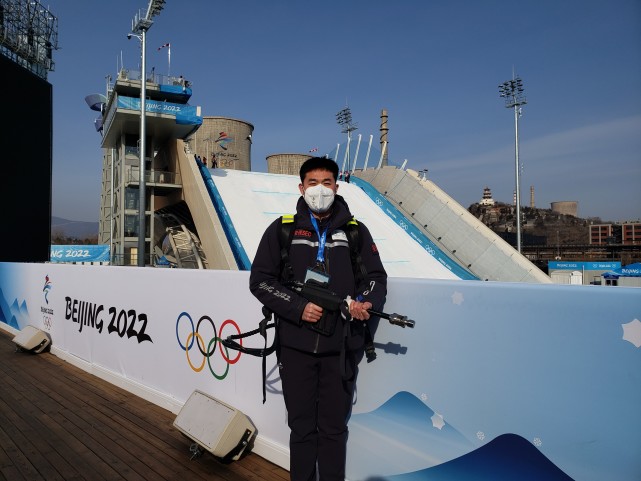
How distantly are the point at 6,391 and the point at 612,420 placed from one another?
6308 mm

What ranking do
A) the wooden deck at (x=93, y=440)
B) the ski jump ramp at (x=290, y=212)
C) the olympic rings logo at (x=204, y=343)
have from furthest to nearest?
the ski jump ramp at (x=290, y=212)
the olympic rings logo at (x=204, y=343)
the wooden deck at (x=93, y=440)

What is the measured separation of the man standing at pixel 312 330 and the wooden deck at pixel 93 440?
881mm

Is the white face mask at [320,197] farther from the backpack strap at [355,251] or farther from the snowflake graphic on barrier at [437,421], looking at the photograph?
the snowflake graphic on barrier at [437,421]

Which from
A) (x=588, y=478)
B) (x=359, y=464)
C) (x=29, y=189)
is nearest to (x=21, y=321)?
(x=359, y=464)

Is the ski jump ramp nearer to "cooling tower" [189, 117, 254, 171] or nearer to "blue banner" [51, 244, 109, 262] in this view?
"blue banner" [51, 244, 109, 262]

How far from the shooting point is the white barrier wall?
184cm

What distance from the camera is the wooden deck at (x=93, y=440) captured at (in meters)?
3.31

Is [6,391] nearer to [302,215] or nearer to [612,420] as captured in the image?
[302,215]

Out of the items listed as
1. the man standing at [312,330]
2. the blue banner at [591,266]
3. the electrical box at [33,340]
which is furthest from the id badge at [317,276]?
the blue banner at [591,266]

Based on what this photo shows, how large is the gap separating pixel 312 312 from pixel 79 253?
27.1 meters

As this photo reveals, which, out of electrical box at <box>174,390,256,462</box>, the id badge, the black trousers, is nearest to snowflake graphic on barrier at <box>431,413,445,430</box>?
the black trousers

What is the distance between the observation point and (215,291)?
13.4 feet

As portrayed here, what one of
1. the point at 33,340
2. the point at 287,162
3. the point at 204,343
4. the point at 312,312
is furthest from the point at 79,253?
the point at 287,162

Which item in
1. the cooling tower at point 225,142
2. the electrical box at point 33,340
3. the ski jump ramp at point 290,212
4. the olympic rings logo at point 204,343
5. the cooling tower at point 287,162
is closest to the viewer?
the olympic rings logo at point 204,343
